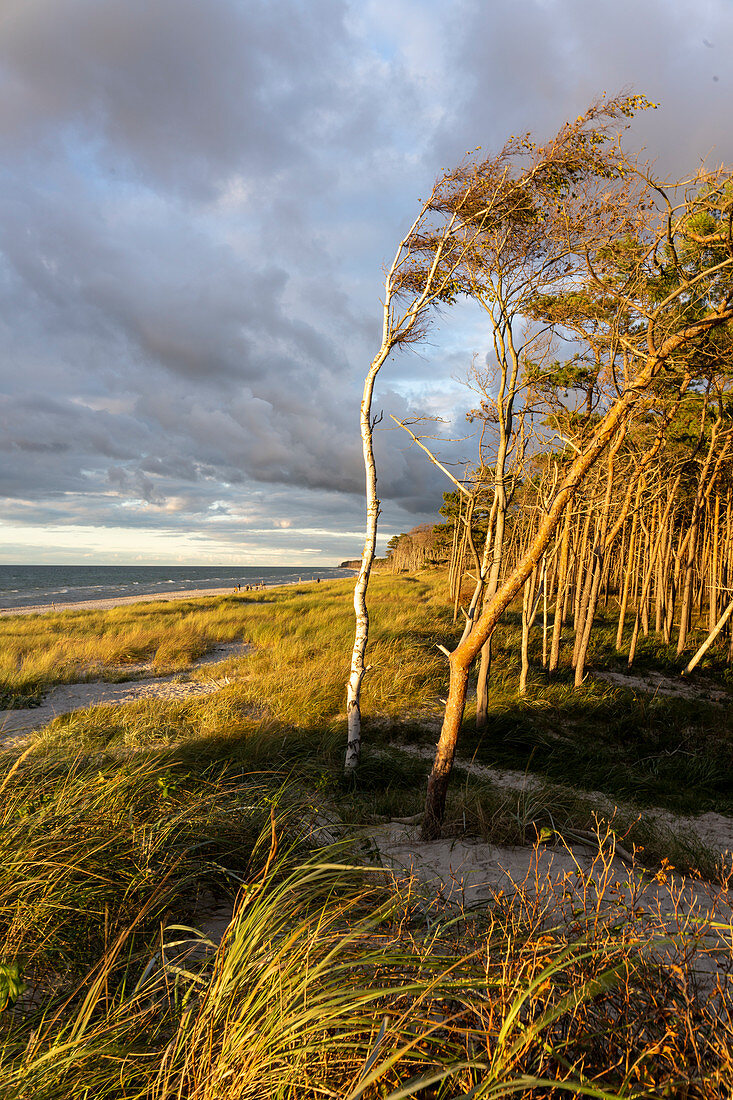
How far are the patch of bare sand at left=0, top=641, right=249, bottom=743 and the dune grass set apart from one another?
294 centimetres

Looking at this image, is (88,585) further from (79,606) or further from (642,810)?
(642,810)

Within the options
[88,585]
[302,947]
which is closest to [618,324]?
[302,947]

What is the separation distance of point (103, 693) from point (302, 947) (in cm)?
1163

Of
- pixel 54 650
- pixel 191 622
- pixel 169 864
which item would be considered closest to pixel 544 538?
pixel 169 864

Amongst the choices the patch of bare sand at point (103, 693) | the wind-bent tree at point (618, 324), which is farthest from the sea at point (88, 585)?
the wind-bent tree at point (618, 324)

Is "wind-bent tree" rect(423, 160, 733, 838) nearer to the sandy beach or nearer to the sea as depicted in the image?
the sandy beach

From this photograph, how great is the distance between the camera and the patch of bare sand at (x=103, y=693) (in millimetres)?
10000

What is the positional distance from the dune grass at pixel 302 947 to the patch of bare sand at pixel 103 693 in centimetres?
294

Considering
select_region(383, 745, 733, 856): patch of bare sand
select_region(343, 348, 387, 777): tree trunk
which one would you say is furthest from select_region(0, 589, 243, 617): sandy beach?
select_region(383, 745, 733, 856): patch of bare sand

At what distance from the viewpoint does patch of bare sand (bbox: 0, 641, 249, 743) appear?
10000 mm

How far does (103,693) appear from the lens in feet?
39.1

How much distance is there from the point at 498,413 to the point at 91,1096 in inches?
309

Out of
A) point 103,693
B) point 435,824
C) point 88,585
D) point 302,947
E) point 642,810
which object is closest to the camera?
point 302,947

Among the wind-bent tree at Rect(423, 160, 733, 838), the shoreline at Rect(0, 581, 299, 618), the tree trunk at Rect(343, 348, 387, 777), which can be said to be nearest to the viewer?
the wind-bent tree at Rect(423, 160, 733, 838)
